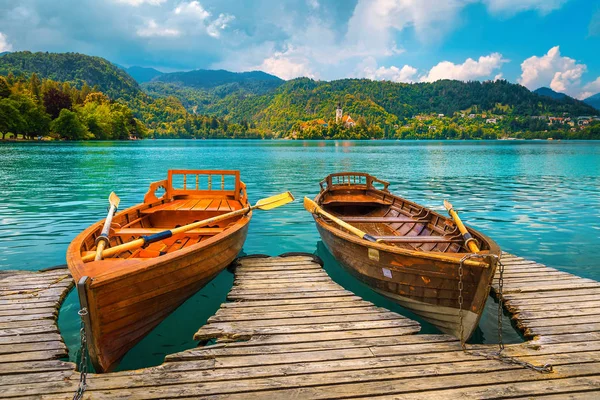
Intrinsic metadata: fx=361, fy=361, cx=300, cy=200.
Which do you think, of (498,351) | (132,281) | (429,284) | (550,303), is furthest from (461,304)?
(132,281)

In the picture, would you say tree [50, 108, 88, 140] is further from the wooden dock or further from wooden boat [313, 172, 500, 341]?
wooden boat [313, 172, 500, 341]

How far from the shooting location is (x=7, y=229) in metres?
12.9

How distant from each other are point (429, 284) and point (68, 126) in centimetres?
10682

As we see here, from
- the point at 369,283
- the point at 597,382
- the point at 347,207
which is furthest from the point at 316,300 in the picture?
the point at 347,207

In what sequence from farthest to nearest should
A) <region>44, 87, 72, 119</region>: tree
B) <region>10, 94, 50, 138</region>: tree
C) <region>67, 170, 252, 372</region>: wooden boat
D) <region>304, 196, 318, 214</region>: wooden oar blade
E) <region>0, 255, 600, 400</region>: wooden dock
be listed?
1. <region>44, 87, 72, 119</region>: tree
2. <region>10, 94, 50, 138</region>: tree
3. <region>304, 196, 318, 214</region>: wooden oar blade
4. <region>67, 170, 252, 372</region>: wooden boat
5. <region>0, 255, 600, 400</region>: wooden dock

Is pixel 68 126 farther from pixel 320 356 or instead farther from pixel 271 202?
pixel 320 356

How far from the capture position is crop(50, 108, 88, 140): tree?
290 feet

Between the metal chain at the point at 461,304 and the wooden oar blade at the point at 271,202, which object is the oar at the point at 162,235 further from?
the metal chain at the point at 461,304

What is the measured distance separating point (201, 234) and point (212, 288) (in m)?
1.27

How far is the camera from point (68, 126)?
91.2 meters

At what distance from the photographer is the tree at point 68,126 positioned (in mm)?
88500

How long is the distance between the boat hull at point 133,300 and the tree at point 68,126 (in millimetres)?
101848

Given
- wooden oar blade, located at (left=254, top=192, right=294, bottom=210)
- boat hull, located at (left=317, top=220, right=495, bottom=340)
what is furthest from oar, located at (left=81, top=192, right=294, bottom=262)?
boat hull, located at (left=317, top=220, right=495, bottom=340)

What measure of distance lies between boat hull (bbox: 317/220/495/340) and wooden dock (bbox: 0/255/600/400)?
0.38 m
